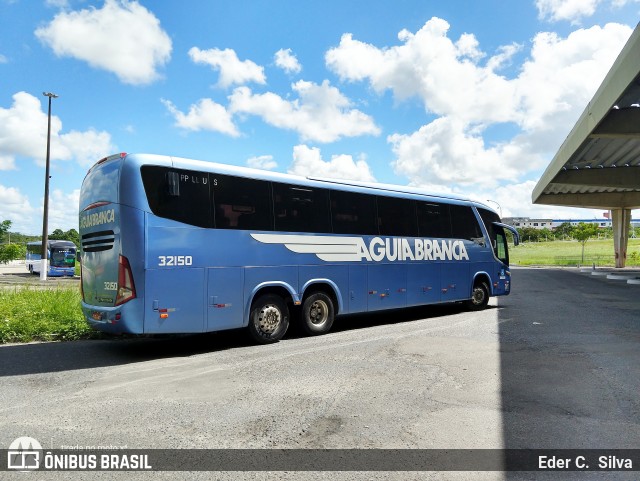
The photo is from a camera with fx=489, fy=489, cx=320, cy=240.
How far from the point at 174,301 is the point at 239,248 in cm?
147

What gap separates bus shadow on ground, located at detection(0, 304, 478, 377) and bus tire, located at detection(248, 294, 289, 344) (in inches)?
12.3

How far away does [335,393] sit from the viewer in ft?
18.2

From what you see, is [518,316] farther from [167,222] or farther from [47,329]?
[47,329]

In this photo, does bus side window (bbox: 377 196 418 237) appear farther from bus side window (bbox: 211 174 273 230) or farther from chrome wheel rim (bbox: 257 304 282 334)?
chrome wheel rim (bbox: 257 304 282 334)

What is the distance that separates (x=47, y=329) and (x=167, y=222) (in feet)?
12.1

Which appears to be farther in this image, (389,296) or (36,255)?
(36,255)

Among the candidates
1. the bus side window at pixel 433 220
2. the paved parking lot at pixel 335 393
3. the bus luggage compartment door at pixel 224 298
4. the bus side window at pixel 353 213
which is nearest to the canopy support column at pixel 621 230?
the bus side window at pixel 433 220

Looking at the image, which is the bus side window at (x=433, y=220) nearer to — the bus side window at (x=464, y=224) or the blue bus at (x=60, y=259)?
the bus side window at (x=464, y=224)

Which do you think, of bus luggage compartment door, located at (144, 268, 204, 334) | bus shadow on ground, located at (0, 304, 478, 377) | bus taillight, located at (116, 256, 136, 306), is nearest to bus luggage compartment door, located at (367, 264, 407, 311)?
bus shadow on ground, located at (0, 304, 478, 377)

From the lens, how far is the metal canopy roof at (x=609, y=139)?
15.0 metres

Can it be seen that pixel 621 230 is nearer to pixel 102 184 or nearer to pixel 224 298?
pixel 224 298

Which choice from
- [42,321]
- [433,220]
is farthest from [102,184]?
[433,220]

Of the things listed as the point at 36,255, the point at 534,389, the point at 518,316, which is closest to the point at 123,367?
the point at 534,389

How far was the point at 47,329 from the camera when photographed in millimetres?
9133
